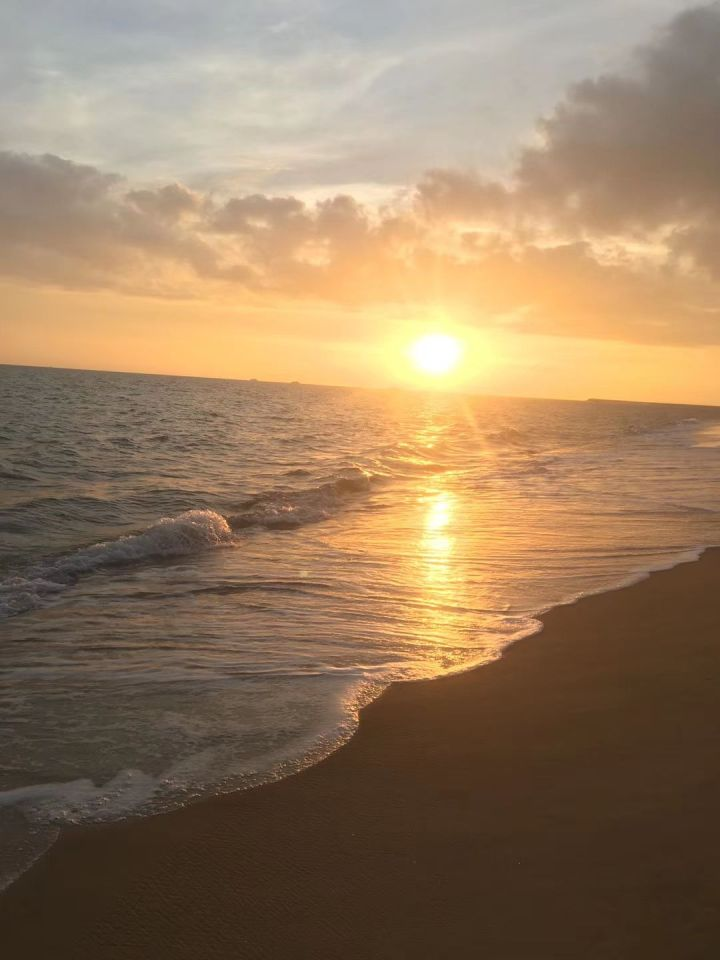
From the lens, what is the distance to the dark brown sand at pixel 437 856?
3.48 m

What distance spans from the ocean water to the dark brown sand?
0.40m

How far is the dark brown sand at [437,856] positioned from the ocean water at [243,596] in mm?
401

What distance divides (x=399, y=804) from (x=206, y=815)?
113cm

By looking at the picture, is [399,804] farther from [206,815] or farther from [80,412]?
[80,412]

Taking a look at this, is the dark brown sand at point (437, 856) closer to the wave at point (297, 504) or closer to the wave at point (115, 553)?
the wave at point (115, 553)

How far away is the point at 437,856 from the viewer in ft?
13.3

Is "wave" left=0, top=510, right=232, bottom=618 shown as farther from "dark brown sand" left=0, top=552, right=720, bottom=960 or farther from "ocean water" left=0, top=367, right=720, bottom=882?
"dark brown sand" left=0, top=552, right=720, bottom=960

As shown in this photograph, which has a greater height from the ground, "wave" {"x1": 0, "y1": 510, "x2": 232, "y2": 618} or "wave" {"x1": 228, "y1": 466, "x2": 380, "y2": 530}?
"wave" {"x1": 228, "y1": 466, "x2": 380, "y2": 530}

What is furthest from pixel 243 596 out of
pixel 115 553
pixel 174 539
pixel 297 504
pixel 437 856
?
pixel 297 504

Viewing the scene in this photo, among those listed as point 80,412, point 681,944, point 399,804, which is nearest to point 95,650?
point 399,804

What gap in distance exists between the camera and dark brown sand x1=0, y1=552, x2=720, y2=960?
11.4 ft

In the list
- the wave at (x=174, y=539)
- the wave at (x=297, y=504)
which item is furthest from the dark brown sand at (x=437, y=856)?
the wave at (x=297, y=504)

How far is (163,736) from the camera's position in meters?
5.65

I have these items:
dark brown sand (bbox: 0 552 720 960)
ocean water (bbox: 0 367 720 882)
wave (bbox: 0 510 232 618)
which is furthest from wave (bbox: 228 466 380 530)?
dark brown sand (bbox: 0 552 720 960)
